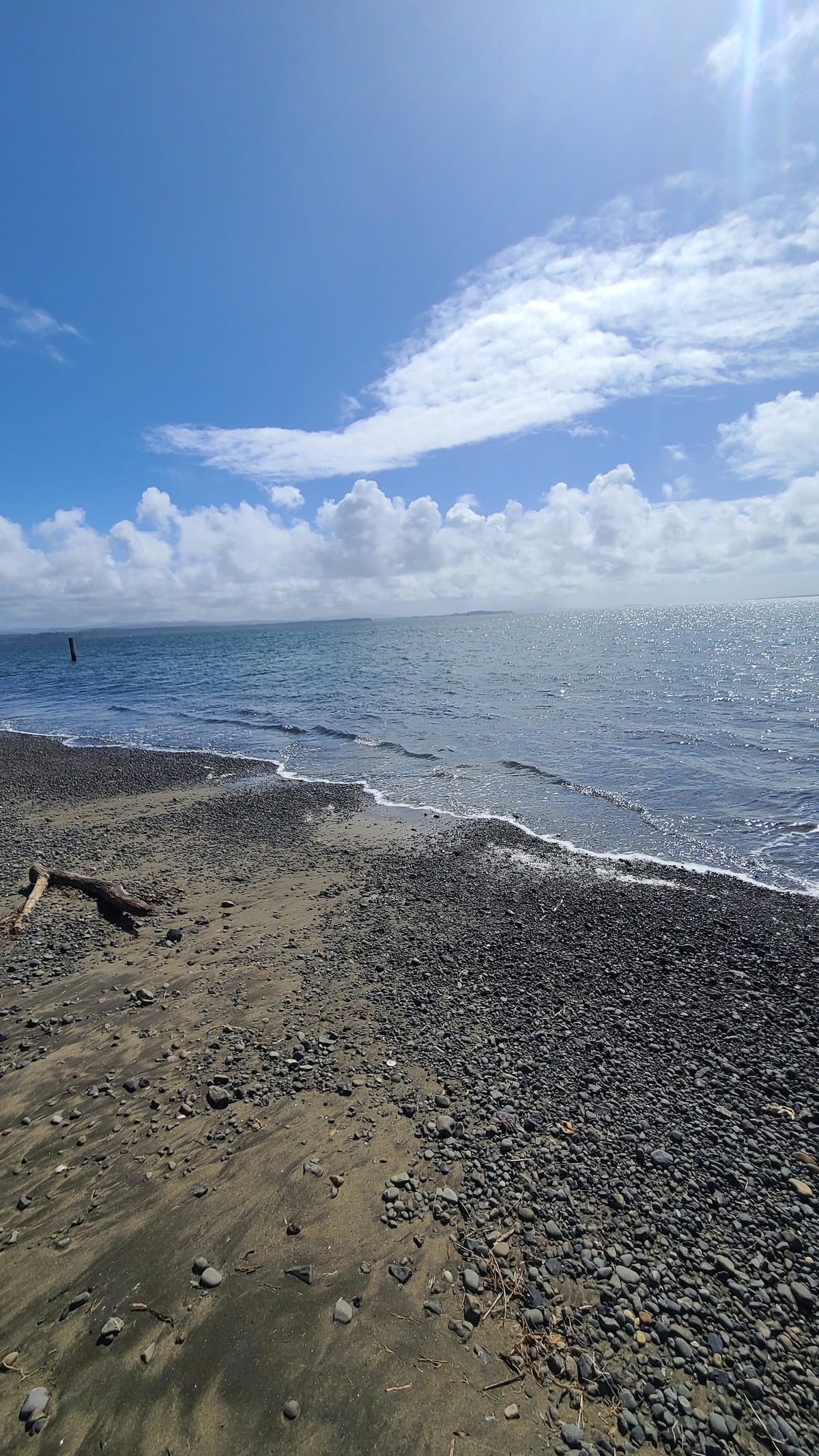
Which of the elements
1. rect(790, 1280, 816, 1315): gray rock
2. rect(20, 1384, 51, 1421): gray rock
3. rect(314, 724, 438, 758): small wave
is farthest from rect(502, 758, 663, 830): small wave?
rect(20, 1384, 51, 1421): gray rock

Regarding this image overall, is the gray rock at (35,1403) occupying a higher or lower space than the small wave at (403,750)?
higher

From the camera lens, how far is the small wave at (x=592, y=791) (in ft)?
56.6

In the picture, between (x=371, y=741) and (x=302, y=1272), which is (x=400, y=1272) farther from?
(x=371, y=741)

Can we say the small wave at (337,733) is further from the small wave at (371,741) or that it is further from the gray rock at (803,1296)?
Result: the gray rock at (803,1296)

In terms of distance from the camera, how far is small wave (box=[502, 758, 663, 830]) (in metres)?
17.3

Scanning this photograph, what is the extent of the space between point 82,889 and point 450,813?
396 inches

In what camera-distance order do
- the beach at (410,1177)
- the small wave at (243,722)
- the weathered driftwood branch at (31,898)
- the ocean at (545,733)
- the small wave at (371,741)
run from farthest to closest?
the small wave at (243,722) → the small wave at (371,741) → the ocean at (545,733) → the weathered driftwood branch at (31,898) → the beach at (410,1177)

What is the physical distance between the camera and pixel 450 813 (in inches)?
694

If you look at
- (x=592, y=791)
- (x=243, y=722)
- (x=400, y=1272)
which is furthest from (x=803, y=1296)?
(x=243, y=722)

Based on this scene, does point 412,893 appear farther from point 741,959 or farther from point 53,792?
point 53,792

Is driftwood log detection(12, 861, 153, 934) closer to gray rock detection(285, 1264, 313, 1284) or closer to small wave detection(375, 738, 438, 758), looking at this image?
gray rock detection(285, 1264, 313, 1284)

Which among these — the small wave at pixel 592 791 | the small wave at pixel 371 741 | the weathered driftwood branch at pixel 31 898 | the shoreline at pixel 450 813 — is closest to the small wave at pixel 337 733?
the small wave at pixel 371 741

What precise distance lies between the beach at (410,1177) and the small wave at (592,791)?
20.2ft

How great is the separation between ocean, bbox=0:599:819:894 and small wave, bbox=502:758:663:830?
8cm
